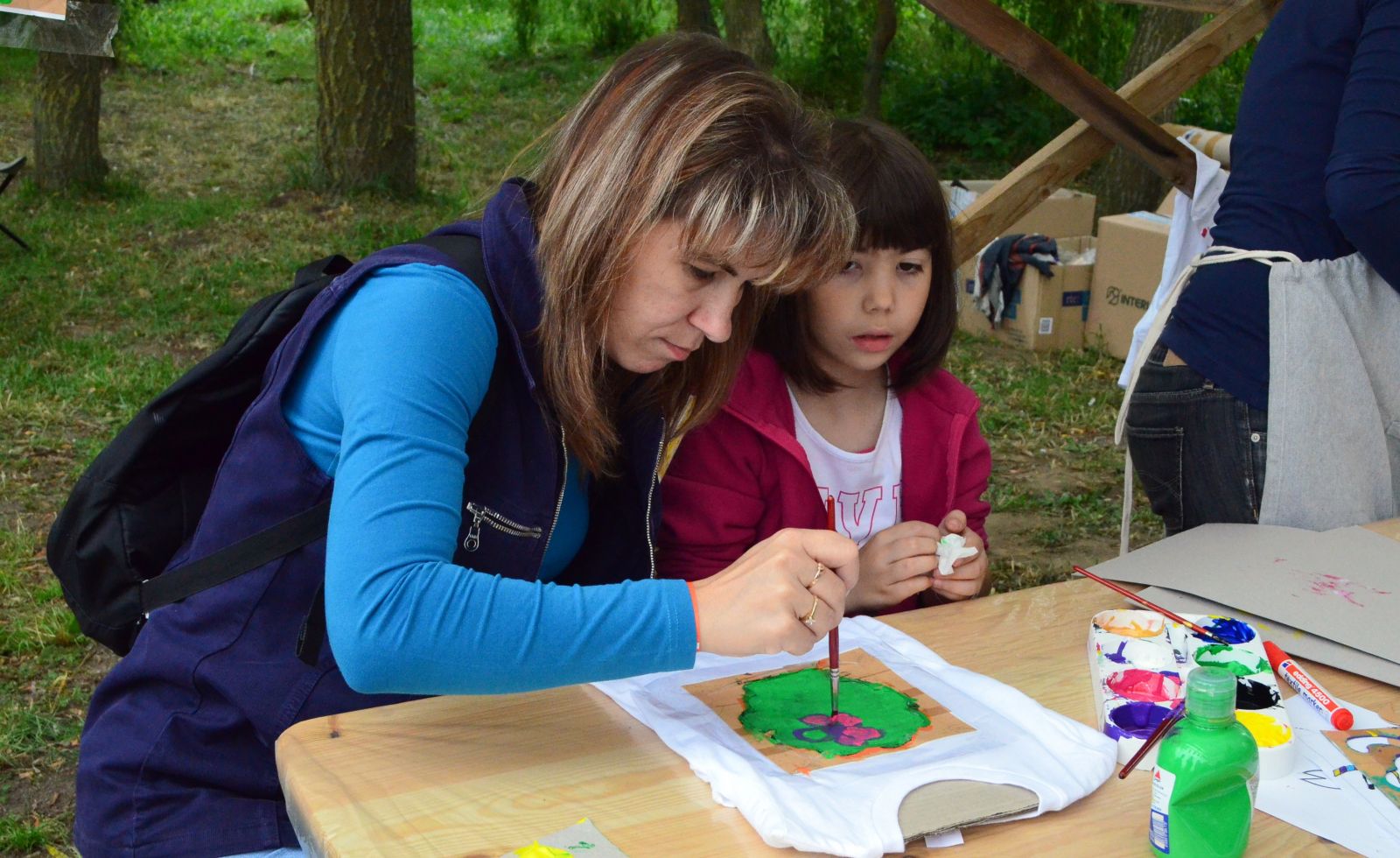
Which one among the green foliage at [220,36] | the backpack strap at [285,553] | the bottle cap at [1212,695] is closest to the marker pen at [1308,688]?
the bottle cap at [1212,695]

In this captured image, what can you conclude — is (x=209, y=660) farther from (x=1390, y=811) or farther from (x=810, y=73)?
(x=810, y=73)

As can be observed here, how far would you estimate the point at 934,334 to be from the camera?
2.06 meters

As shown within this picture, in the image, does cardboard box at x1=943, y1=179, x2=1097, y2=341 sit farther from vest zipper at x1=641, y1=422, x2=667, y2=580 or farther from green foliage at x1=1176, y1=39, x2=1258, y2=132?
vest zipper at x1=641, y1=422, x2=667, y2=580

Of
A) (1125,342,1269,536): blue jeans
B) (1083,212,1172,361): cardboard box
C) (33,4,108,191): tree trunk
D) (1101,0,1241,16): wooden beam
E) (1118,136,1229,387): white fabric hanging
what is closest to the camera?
(1125,342,1269,536): blue jeans

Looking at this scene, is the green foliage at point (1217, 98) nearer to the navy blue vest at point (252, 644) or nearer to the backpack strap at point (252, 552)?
the navy blue vest at point (252, 644)

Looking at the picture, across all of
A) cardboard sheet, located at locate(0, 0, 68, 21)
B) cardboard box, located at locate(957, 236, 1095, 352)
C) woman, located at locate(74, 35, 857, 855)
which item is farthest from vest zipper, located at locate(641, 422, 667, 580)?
cardboard box, located at locate(957, 236, 1095, 352)

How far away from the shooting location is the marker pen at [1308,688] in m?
1.37

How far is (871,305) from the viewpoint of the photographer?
1.92m

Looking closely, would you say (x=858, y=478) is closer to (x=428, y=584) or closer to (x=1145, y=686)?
(x=1145, y=686)

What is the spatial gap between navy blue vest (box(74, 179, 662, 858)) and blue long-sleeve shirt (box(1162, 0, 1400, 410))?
124 cm

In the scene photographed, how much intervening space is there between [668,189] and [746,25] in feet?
29.1

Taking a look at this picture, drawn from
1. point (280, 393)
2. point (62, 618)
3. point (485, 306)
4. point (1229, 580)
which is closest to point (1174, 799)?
point (1229, 580)

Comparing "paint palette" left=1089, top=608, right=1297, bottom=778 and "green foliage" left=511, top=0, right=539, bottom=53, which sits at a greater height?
"green foliage" left=511, top=0, right=539, bottom=53

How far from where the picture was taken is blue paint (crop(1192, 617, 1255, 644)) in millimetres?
1462
